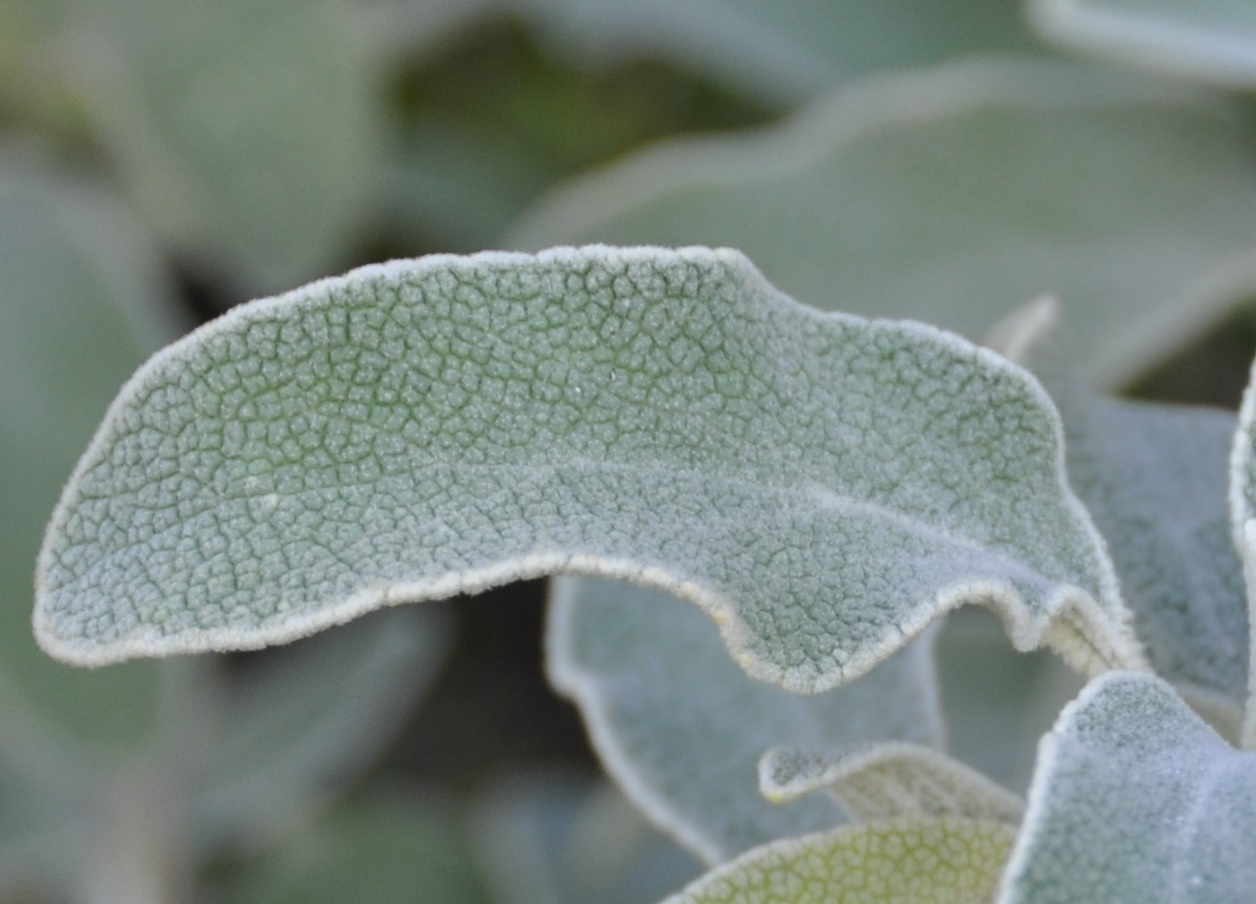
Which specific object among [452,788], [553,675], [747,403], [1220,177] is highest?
[747,403]

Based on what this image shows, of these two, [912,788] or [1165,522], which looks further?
[1165,522]

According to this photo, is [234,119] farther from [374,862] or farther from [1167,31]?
[1167,31]

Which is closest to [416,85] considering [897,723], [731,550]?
[897,723]

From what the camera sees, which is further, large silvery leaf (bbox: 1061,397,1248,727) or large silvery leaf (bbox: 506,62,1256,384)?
large silvery leaf (bbox: 506,62,1256,384)

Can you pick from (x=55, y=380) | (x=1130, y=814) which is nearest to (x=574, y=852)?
(x=55, y=380)

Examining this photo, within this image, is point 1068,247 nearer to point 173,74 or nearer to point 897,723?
point 897,723

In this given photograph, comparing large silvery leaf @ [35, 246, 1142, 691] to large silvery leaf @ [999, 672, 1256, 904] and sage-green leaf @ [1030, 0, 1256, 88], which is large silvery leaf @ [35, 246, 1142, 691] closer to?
large silvery leaf @ [999, 672, 1256, 904]

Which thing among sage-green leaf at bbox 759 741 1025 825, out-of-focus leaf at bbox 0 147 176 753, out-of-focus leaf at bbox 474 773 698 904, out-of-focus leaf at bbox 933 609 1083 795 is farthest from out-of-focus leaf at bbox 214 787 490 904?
sage-green leaf at bbox 759 741 1025 825
